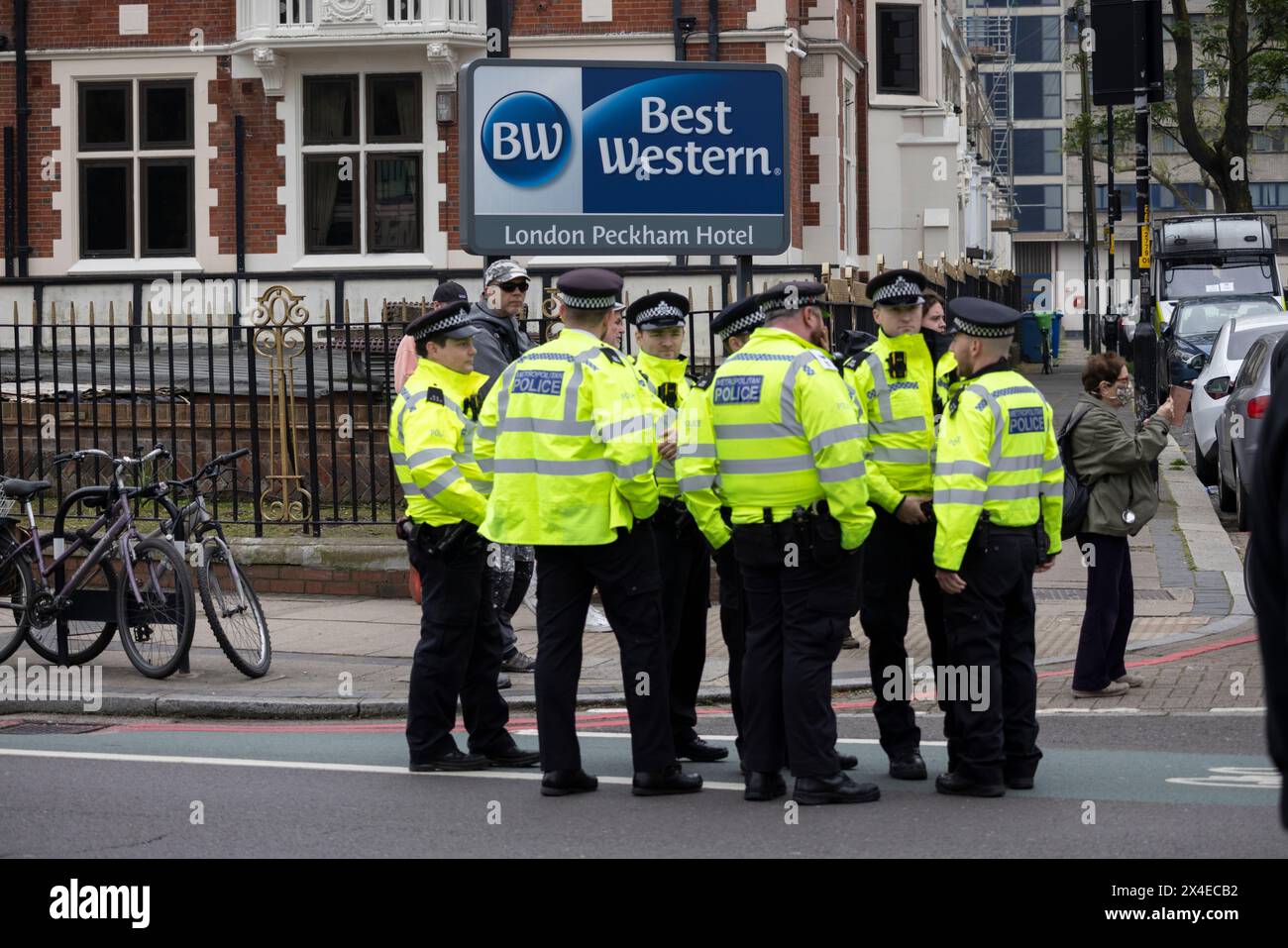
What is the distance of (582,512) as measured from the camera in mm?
7266

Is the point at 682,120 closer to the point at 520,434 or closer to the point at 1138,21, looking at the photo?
the point at 520,434

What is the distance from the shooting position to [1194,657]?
33.4 ft

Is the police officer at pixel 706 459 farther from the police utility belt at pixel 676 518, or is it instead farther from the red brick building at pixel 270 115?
the red brick building at pixel 270 115

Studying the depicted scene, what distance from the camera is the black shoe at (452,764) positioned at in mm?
7832

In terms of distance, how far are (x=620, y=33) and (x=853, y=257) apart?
22.5 ft

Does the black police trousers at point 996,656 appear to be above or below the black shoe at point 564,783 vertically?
above

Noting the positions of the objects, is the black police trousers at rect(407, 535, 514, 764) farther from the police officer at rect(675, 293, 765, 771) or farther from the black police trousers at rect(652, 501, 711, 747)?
the police officer at rect(675, 293, 765, 771)

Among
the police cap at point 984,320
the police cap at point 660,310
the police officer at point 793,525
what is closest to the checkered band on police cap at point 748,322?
the police officer at point 793,525

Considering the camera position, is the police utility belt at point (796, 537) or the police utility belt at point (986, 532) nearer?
the police utility belt at point (796, 537)

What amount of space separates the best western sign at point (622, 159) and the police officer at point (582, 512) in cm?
447

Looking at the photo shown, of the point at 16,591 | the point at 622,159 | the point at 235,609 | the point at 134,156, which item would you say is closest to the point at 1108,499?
the point at 622,159

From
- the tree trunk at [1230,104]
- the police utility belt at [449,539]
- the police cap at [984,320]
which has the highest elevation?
the tree trunk at [1230,104]

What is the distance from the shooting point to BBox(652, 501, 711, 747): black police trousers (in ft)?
25.9

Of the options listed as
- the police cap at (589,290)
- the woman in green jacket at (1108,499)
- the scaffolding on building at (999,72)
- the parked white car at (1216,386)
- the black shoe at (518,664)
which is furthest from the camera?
the scaffolding on building at (999,72)
